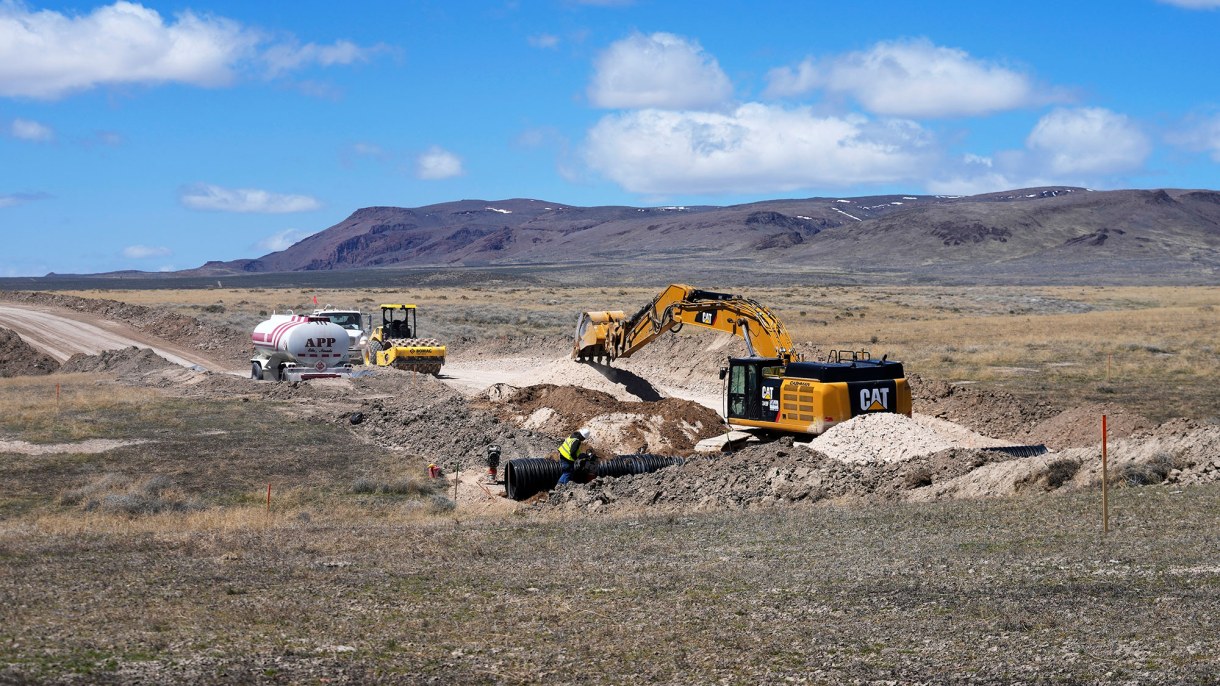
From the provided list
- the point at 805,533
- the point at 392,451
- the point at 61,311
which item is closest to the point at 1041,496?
the point at 805,533

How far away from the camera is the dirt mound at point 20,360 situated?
149 feet

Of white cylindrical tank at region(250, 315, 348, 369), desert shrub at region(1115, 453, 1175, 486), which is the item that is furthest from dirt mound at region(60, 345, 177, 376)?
desert shrub at region(1115, 453, 1175, 486)

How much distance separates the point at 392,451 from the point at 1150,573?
17903 mm

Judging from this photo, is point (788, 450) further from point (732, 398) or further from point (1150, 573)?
point (1150, 573)

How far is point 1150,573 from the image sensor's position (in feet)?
36.8

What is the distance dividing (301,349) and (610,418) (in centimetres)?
A: 1548

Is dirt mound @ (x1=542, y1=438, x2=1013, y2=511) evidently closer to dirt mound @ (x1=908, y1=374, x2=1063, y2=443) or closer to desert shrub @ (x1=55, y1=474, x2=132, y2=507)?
desert shrub @ (x1=55, y1=474, x2=132, y2=507)

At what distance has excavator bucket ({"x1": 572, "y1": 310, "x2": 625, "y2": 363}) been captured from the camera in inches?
1329

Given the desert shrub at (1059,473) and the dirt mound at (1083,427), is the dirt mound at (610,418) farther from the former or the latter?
the desert shrub at (1059,473)

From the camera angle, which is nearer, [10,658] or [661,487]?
[10,658]

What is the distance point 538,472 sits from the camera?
20828 mm

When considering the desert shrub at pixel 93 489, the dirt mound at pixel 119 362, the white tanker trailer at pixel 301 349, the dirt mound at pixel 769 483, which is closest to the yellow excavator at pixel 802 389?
the dirt mound at pixel 769 483

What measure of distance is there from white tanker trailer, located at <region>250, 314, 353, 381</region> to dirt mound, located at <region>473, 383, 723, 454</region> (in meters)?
8.41

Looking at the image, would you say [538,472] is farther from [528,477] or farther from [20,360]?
[20,360]
